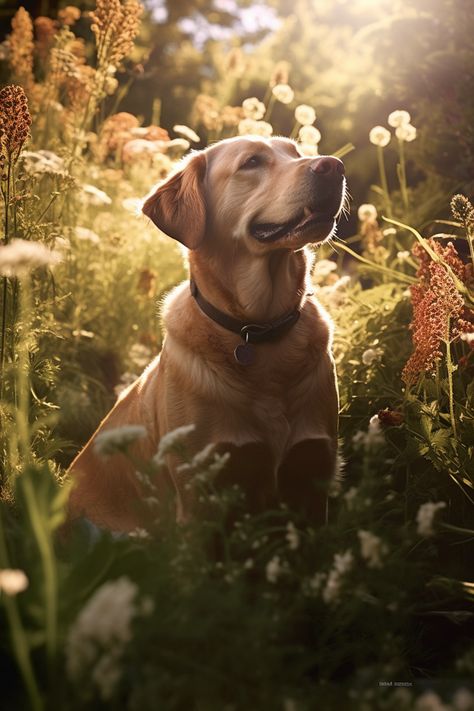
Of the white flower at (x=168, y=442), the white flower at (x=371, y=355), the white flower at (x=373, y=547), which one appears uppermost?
the white flower at (x=168, y=442)

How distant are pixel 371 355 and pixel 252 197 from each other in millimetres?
733

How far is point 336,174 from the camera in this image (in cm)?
284

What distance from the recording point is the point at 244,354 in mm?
2785

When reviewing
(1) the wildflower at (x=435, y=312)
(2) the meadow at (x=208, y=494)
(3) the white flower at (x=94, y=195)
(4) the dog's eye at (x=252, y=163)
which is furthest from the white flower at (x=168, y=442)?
(3) the white flower at (x=94, y=195)

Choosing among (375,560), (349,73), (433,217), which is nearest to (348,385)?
(433,217)

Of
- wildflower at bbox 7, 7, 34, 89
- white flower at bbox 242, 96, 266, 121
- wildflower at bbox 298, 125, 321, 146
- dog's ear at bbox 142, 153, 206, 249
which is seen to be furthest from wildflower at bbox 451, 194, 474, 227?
wildflower at bbox 7, 7, 34, 89

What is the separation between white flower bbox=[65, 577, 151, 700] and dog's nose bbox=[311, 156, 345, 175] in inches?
77.3

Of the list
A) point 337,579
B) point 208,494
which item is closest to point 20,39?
point 208,494

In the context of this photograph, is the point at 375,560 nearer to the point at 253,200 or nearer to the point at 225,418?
the point at 225,418

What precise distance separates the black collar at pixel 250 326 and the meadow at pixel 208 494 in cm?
43

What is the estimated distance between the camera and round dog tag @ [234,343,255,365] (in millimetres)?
2779

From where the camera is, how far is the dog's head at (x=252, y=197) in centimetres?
284

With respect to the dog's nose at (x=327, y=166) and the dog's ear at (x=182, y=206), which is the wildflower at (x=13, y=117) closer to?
the dog's ear at (x=182, y=206)

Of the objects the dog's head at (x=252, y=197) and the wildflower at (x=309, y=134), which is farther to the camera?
the wildflower at (x=309, y=134)
